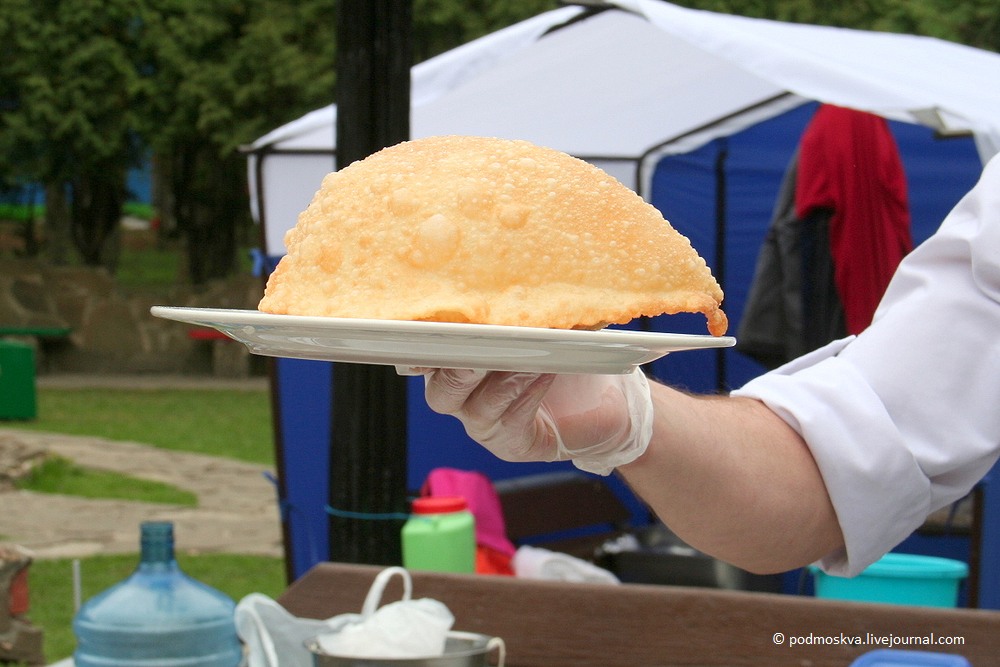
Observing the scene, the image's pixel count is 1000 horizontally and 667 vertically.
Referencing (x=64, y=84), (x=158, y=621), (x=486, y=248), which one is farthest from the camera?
(x=64, y=84)

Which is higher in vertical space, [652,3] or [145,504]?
[652,3]

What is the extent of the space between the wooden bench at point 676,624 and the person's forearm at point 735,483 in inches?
23.5

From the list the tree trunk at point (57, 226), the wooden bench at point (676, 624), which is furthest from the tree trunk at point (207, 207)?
the wooden bench at point (676, 624)

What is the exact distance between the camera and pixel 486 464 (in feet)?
19.7

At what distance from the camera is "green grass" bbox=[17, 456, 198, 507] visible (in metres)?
8.69

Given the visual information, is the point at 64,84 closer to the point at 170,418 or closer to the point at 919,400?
the point at 170,418

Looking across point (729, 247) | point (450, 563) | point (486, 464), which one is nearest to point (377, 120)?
point (450, 563)

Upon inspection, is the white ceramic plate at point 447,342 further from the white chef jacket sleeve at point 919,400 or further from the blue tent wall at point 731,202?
the blue tent wall at point 731,202

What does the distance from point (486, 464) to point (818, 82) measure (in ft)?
9.15

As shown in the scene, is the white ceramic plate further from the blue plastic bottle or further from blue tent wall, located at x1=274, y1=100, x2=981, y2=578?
blue tent wall, located at x1=274, y1=100, x2=981, y2=578

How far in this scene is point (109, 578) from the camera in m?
6.58

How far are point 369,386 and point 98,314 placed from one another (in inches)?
529

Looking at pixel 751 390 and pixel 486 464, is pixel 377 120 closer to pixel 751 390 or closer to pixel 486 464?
pixel 751 390

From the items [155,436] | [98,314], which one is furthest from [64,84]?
[155,436]
